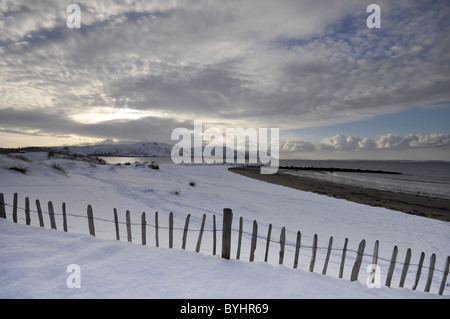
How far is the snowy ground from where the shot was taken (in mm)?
4031

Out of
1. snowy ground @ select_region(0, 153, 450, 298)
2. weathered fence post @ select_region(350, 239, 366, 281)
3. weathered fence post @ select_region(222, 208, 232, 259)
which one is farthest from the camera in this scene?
weathered fence post @ select_region(222, 208, 232, 259)

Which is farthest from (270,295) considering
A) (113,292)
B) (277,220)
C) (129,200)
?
(129,200)

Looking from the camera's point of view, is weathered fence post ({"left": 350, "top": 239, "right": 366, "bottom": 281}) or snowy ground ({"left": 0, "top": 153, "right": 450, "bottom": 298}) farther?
weathered fence post ({"left": 350, "top": 239, "right": 366, "bottom": 281})

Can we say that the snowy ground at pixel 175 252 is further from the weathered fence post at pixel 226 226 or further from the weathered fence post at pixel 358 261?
the weathered fence post at pixel 226 226

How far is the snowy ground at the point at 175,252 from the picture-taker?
159 inches

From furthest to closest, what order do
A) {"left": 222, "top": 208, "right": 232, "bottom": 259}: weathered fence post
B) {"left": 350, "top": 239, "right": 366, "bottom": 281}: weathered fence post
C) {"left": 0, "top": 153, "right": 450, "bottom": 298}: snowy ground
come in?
{"left": 222, "top": 208, "right": 232, "bottom": 259}: weathered fence post
{"left": 350, "top": 239, "right": 366, "bottom": 281}: weathered fence post
{"left": 0, "top": 153, "right": 450, "bottom": 298}: snowy ground

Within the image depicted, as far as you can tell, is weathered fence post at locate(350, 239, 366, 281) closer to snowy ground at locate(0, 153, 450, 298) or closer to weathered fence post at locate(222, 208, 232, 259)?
snowy ground at locate(0, 153, 450, 298)

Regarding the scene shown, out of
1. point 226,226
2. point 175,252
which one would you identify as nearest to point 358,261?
point 226,226

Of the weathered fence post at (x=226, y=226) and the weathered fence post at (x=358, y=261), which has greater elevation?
the weathered fence post at (x=226, y=226)

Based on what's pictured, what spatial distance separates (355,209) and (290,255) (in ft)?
35.2

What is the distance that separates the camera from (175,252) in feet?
17.6

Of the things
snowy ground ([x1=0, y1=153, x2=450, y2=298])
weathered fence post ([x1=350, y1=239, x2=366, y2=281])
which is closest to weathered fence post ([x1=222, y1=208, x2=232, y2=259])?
snowy ground ([x1=0, y1=153, x2=450, y2=298])

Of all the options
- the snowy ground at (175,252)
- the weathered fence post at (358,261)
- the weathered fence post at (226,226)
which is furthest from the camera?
the weathered fence post at (226,226)

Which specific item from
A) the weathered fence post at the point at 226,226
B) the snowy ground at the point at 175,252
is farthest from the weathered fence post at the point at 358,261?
the weathered fence post at the point at 226,226
